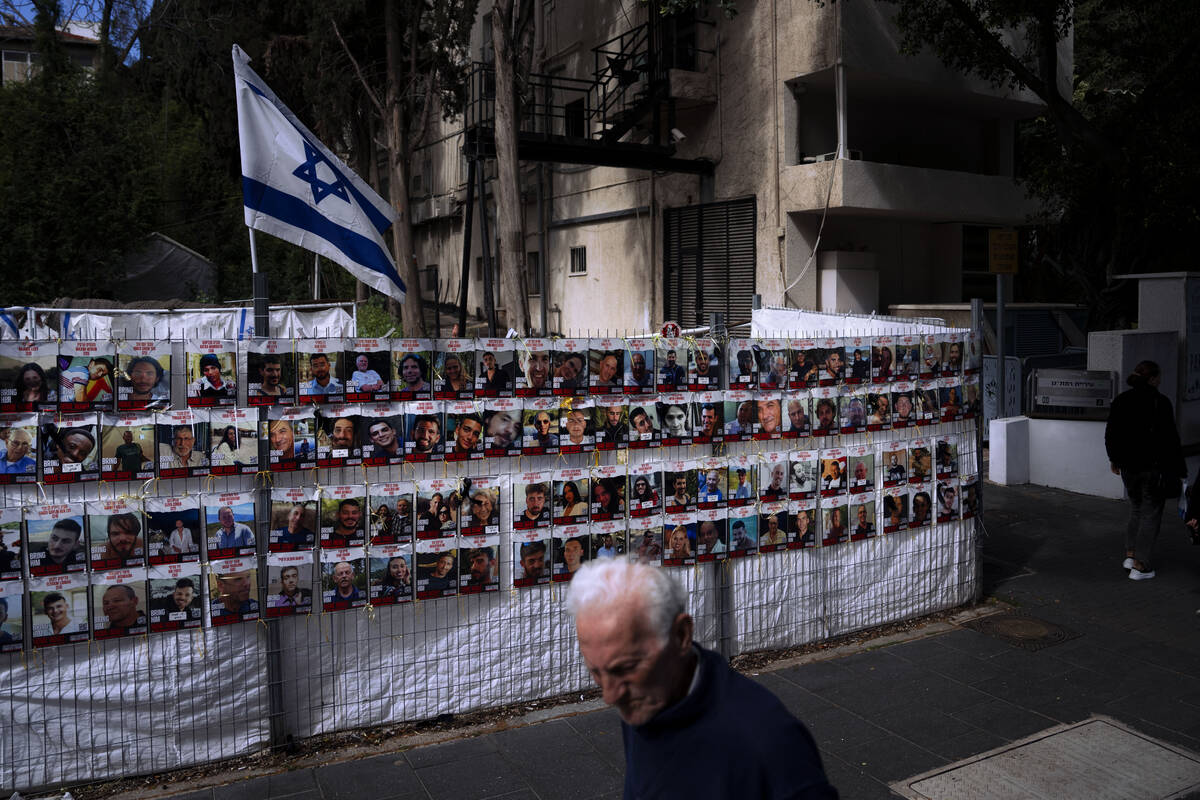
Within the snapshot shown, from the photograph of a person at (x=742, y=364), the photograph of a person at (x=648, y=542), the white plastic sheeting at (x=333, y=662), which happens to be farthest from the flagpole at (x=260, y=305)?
the photograph of a person at (x=742, y=364)

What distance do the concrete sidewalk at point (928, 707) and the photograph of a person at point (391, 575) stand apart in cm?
79

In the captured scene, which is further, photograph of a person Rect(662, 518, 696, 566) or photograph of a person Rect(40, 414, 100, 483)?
photograph of a person Rect(662, 518, 696, 566)

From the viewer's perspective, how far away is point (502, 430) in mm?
5270

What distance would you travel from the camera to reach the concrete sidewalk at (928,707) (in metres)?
4.65

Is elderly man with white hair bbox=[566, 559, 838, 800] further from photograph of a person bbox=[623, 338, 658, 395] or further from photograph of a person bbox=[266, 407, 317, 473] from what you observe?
photograph of a person bbox=[623, 338, 658, 395]

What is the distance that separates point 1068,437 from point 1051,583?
4491 mm

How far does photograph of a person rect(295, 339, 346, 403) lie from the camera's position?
15.8 ft

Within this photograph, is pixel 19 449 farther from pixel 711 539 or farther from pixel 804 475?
pixel 804 475

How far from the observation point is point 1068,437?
464 inches

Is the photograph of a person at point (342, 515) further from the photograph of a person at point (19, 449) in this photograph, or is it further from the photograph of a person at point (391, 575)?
the photograph of a person at point (19, 449)

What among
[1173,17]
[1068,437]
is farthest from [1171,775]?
[1173,17]

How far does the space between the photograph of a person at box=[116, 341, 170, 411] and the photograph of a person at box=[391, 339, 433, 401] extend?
3.55ft

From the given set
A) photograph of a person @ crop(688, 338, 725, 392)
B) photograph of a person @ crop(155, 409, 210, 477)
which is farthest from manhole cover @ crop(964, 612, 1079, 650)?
photograph of a person @ crop(155, 409, 210, 477)

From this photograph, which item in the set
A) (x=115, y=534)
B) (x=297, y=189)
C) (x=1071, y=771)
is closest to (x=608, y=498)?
(x=297, y=189)
